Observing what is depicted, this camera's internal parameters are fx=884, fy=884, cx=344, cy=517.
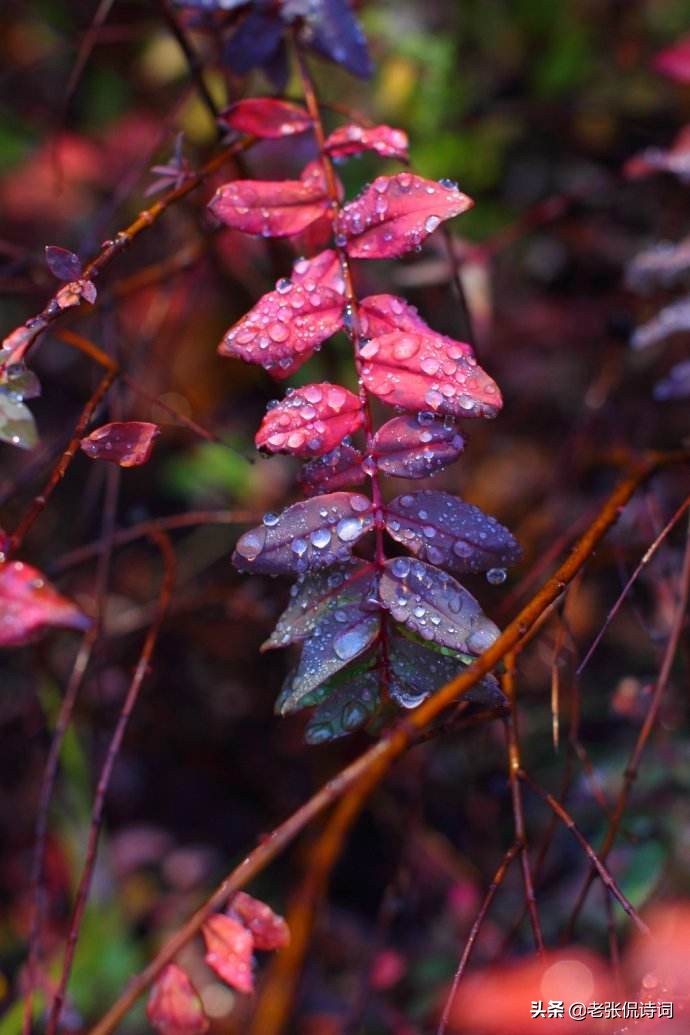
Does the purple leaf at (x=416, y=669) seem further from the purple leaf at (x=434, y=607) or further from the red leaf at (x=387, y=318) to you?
the red leaf at (x=387, y=318)

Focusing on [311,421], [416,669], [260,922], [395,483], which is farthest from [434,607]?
[395,483]

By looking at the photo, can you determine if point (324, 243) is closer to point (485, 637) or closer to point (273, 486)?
point (485, 637)

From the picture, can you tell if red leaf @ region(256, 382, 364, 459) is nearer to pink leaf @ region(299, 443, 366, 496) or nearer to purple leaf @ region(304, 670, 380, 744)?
pink leaf @ region(299, 443, 366, 496)

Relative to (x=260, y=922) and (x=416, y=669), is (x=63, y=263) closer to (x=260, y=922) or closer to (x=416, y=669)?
(x=416, y=669)

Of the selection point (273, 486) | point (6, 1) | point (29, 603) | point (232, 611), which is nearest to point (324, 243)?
point (29, 603)

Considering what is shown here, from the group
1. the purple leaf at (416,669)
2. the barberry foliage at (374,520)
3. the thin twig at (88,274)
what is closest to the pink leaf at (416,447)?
the barberry foliage at (374,520)

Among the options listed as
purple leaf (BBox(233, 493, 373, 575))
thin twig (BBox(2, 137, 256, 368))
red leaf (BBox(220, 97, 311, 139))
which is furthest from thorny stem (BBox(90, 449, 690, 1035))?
red leaf (BBox(220, 97, 311, 139))

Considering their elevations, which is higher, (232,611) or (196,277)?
(196,277)

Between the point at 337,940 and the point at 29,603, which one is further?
the point at 337,940
